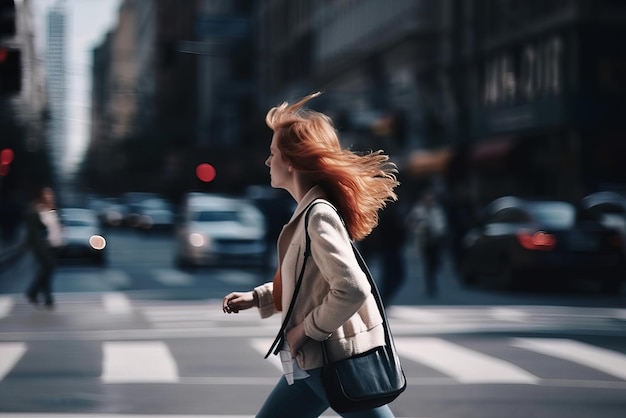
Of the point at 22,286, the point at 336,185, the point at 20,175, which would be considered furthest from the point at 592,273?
the point at 20,175

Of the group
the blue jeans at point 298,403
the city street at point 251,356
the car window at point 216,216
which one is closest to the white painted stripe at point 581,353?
the city street at point 251,356

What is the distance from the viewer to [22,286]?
82.5ft

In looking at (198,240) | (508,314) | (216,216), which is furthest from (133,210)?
(508,314)

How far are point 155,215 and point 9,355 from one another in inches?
1987

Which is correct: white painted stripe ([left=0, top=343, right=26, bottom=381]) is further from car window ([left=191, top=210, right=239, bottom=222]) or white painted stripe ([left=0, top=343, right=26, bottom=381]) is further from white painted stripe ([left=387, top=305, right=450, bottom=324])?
car window ([left=191, top=210, right=239, bottom=222])

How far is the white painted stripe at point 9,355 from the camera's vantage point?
37.2 ft

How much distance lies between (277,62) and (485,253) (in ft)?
215

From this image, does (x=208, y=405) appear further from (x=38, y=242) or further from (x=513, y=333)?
(x=38, y=242)

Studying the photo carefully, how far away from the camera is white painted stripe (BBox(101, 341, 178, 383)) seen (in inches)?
422

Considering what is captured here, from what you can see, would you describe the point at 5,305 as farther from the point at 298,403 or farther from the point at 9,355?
the point at 298,403

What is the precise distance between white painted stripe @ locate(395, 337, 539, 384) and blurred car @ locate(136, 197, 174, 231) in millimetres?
48781

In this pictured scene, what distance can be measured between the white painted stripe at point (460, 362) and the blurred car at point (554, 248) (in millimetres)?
7036

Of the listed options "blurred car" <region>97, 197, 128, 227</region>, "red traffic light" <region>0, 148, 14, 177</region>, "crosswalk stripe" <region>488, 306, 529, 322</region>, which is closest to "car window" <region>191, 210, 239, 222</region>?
"red traffic light" <region>0, 148, 14, 177</region>

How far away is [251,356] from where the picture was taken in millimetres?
12312
